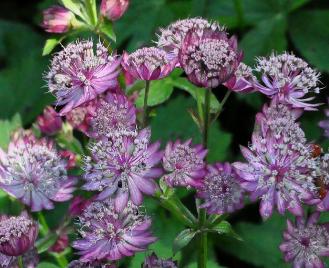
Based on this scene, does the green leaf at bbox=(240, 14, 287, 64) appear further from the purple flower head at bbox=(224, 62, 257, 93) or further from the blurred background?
the purple flower head at bbox=(224, 62, 257, 93)

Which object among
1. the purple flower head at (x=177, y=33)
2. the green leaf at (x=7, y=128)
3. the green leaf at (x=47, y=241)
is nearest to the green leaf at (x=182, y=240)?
the purple flower head at (x=177, y=33)

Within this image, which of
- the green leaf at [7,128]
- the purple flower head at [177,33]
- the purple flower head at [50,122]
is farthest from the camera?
the green leaf at [7,128]

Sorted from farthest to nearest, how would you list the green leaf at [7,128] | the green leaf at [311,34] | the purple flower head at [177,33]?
the green leaf at [311,34] → the green leaf at [7,128] → the purple flower head at [177,33]

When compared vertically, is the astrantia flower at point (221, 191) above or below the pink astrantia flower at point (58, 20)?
below

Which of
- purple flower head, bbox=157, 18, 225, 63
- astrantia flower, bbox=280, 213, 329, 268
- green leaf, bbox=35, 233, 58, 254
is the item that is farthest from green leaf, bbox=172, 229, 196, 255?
green leaf, bbox=35, 233, 58, 254

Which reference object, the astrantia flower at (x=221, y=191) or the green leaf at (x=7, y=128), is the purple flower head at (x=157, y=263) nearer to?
the astrantia flower at (x=221, y=191)

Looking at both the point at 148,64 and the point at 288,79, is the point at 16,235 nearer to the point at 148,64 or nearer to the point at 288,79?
the point at 148,64
